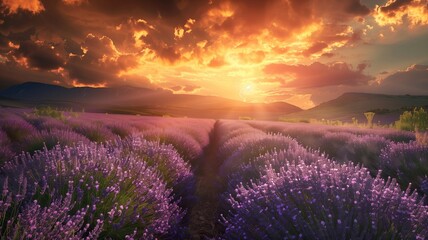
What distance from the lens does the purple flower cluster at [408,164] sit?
467 cm

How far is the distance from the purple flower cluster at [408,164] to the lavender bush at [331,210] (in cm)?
252

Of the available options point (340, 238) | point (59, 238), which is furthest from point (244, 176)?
point (59, 238)

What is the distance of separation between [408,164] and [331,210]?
138 inches

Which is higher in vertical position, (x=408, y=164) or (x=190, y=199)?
(x=408, y=164)

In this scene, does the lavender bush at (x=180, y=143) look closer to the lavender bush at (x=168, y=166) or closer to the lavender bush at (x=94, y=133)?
the lavender bush at (x=94, y=133)

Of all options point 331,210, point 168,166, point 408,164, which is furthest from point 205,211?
point 331,210

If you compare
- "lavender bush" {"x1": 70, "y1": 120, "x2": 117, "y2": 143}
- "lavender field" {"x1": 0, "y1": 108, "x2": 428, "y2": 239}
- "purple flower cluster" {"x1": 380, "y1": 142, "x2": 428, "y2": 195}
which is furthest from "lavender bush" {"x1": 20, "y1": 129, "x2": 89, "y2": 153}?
"purple flower cluster" {"x1": 380, "y1": 142, "x2": 428, "y2": 195}

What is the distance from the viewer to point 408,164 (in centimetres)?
491

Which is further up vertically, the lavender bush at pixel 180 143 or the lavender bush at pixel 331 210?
the lavender bush at pixel 331 210

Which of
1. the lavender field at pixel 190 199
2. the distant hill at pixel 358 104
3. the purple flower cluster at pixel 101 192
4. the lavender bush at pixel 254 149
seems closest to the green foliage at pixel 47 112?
the lavender field at pixel 190 199

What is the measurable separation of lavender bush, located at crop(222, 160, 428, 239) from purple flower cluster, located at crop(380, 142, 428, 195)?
8.27ft

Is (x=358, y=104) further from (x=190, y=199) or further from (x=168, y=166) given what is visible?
(x=168, y=166)

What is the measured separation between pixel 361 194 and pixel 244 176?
2305 millimetres

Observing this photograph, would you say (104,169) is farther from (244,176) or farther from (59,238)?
(244,176)
